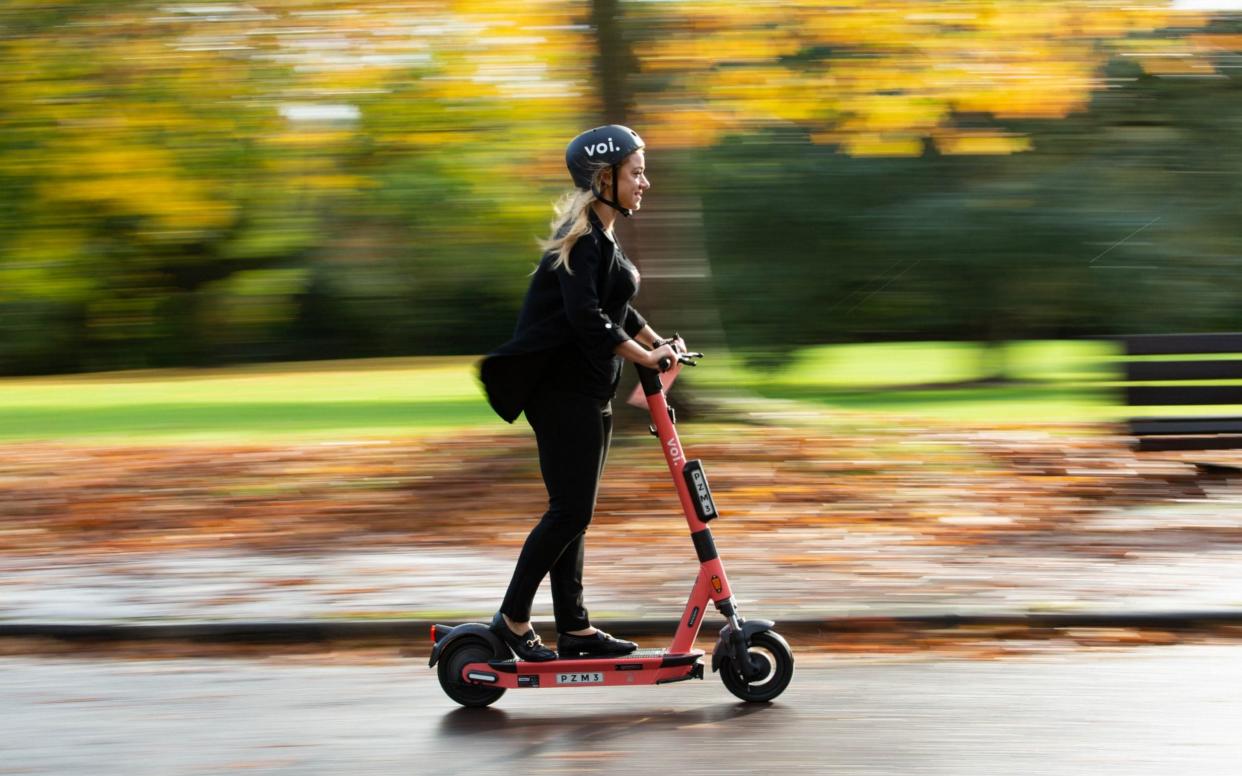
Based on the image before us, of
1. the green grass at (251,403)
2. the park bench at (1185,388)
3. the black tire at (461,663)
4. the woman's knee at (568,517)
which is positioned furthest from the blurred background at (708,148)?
the black tire at (461,663)

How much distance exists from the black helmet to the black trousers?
0.71m

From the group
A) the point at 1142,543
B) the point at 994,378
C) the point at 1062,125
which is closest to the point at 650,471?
the point at 1142,543

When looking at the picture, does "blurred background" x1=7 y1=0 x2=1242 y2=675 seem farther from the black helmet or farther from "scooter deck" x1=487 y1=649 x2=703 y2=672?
the black helmet

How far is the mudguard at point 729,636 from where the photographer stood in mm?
5055

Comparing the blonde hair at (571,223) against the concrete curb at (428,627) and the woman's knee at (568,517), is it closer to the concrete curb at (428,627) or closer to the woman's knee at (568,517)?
the woman's knee at (568,517)

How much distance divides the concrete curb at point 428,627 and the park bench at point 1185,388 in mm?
4477

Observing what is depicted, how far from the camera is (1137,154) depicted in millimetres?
17438

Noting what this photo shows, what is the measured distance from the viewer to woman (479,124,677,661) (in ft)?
16.0

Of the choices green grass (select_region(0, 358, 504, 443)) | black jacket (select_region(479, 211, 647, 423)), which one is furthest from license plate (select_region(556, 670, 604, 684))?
green grass (select_region(0, 358, 504, 443))

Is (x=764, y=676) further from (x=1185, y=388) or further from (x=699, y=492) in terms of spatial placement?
(x=1185, y=388)

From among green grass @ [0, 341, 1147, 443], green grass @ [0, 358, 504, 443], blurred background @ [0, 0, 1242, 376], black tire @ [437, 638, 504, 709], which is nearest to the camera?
black tire @ [437, 638, 504, 709]

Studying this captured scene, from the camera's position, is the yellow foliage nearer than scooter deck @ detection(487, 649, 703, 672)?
No

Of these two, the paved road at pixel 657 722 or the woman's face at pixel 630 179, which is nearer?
the paved road at pixel 657 722

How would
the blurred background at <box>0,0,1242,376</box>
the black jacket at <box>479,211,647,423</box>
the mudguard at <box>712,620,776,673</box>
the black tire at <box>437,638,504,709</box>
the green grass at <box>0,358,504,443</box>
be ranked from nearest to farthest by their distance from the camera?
the black jacket at <box>479,211,647,423</box> < the mudguard at <box>712,620,776,673</box> < the black tire at <box>437,638,504,709</box> < the blurred background at <box>0,0,1242,376</box> < the green grass at <box>0,358,504,443</box>
